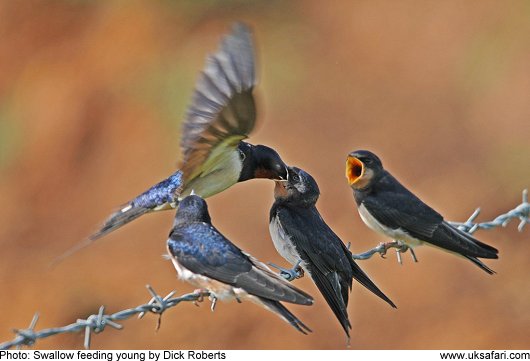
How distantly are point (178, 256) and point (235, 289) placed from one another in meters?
0.33

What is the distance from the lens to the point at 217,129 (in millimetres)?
5020

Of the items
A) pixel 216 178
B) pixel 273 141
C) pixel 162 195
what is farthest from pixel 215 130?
pixel 273 141

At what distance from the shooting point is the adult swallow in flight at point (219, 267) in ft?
13.1

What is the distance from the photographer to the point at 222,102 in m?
4.93

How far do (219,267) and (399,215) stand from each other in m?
1.21

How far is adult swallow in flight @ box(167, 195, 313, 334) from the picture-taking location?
157 inches

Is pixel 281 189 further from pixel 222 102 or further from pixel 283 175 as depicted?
pixel 222 102

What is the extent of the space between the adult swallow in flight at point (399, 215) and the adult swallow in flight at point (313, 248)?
0.24m

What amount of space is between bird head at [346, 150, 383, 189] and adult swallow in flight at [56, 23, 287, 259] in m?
0.38

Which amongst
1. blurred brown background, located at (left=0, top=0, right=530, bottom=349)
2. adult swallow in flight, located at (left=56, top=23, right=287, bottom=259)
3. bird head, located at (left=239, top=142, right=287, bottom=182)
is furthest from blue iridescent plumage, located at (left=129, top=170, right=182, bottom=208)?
blurred brown background, located at (left=0, top=0, right=530, bottom=349)

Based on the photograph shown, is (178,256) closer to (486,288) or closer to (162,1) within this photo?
(486,288)

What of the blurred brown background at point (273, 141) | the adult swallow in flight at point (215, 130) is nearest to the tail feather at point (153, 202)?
the adult swallow in flight at point (215, 130)

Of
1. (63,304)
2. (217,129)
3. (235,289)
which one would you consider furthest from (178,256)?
(63,304)

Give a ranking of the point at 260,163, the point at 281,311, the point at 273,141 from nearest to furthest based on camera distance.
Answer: the point at 281,311 < the point at 260,163 < the point at 273,141
